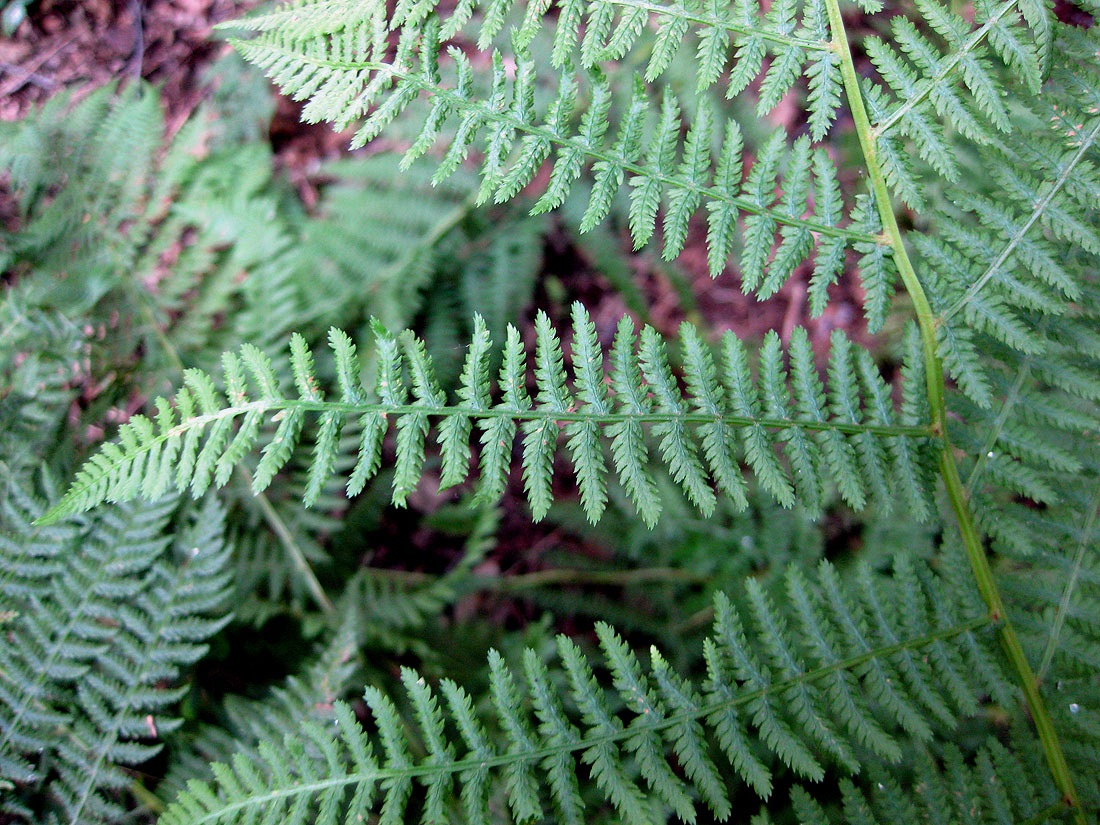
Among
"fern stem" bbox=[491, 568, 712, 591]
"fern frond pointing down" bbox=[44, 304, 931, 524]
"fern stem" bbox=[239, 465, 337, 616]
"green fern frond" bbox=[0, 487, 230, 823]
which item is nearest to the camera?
"fern frond pointing down" bbox=[44, 304, 931, 524]

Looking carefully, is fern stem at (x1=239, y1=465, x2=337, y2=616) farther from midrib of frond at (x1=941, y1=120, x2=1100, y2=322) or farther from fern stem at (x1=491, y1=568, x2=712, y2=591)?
midrib of frond at (x1=941, y1=120, x2=1100, y2=322)

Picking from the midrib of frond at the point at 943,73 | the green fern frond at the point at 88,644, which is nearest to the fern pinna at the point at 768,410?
the midrib of frond at the point at 943,73

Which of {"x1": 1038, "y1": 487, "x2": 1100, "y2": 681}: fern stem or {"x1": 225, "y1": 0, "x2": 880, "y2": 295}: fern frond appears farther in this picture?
{"x1": 1038, "y1": 487, "x2": 1100, "y2": 681}: fern stem

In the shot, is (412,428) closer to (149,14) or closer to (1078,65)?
(1078,65)

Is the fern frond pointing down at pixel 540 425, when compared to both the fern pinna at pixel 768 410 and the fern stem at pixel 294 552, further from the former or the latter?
the fern stem at pixel 294 552

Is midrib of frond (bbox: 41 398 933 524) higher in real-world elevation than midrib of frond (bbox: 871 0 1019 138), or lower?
lower

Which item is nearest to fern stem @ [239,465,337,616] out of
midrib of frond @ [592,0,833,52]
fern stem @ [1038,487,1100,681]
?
midrib of frond @ [592,0,833,52]
